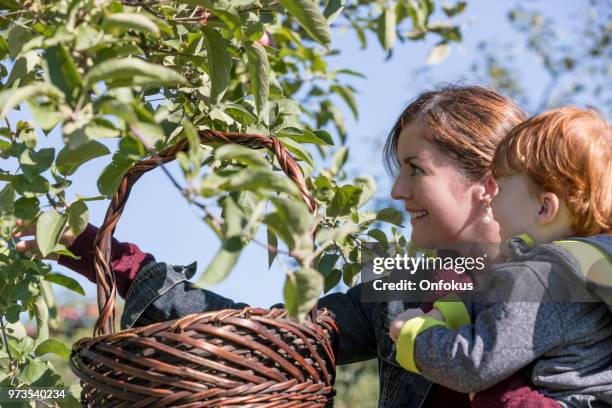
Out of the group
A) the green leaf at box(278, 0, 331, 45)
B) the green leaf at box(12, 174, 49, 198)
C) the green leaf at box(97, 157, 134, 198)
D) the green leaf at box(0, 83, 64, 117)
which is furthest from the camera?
the green leaf at box(97, 157, 134, 198)

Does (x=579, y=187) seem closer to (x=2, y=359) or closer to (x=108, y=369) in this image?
(x=108, y=369)

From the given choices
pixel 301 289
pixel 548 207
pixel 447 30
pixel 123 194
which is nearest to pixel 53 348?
pixel 123 194

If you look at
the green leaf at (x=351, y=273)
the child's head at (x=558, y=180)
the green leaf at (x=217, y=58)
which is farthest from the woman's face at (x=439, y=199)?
the green leaf at (x=217, y=58)

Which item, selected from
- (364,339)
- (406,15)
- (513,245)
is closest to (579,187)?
(513,245)

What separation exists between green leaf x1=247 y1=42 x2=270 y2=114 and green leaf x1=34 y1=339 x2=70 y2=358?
469 millimetres

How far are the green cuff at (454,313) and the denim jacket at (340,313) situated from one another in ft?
0.86

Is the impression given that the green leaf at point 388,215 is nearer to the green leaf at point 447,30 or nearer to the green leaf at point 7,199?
the green leaf at point 7,199

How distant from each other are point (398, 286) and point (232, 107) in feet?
1.48

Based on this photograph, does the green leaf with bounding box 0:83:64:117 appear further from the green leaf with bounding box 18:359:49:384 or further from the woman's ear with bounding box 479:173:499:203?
the woman's ear with bounding box 479:173:499:203

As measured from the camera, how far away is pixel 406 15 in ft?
6.77

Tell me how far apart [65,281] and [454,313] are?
22.5 inches

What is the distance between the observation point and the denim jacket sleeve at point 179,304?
4.43 ft

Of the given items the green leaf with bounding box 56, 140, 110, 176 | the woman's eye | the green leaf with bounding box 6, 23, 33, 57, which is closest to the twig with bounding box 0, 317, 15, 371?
the green leaf with bounding box 56, 140, 110, 176

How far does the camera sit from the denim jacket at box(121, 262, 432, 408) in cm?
135
